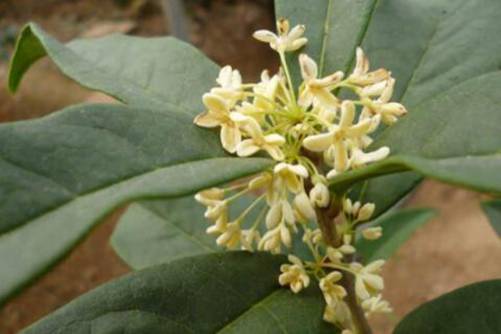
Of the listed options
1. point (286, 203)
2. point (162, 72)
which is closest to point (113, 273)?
point (162, 72)

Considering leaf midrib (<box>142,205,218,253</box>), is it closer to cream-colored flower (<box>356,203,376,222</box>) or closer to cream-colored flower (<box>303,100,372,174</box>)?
cream-colored flower (<box>356,203,376,222</box>)

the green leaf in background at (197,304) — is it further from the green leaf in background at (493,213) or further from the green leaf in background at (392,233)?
the green leaf in background at (392,233)

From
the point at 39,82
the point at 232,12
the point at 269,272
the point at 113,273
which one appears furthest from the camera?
the point at 232,12

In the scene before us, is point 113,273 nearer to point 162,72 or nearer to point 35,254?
point 162,72

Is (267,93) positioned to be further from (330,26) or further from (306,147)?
(330,26)

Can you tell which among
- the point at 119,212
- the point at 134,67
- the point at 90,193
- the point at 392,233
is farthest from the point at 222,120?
the point at 119,212
